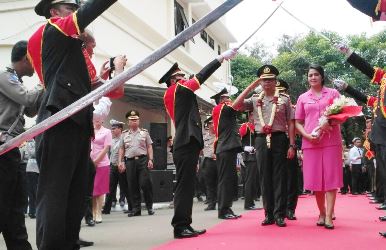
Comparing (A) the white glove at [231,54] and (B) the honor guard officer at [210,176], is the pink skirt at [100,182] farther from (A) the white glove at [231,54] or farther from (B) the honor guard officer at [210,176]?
(A) the white glove at [231,54]

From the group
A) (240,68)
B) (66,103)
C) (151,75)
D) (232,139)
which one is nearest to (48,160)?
(66,103)

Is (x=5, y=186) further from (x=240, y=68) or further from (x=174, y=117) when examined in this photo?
(x=240, y=68)

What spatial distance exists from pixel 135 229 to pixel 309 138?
8.41 ft

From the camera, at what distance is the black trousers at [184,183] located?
4.80m

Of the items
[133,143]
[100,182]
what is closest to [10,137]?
[100,182]

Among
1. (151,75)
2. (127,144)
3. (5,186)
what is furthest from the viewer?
(151,75)

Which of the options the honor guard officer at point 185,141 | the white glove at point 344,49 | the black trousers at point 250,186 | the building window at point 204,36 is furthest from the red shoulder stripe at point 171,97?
the building window at point 204,36

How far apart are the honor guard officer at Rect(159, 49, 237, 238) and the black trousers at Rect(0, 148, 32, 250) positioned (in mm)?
1667

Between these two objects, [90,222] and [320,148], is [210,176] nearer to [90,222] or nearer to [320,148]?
[90,222]

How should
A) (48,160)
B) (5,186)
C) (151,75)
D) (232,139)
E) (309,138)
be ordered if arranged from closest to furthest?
(48,160)
(5,186)
(309,138)
(232,139)
(151,75)

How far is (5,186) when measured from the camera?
3521 millimetres

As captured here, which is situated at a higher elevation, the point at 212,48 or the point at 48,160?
the point at 212,48

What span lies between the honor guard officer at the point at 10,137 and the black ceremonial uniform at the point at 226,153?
3.40 metres

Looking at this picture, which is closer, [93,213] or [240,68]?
[93,213]
